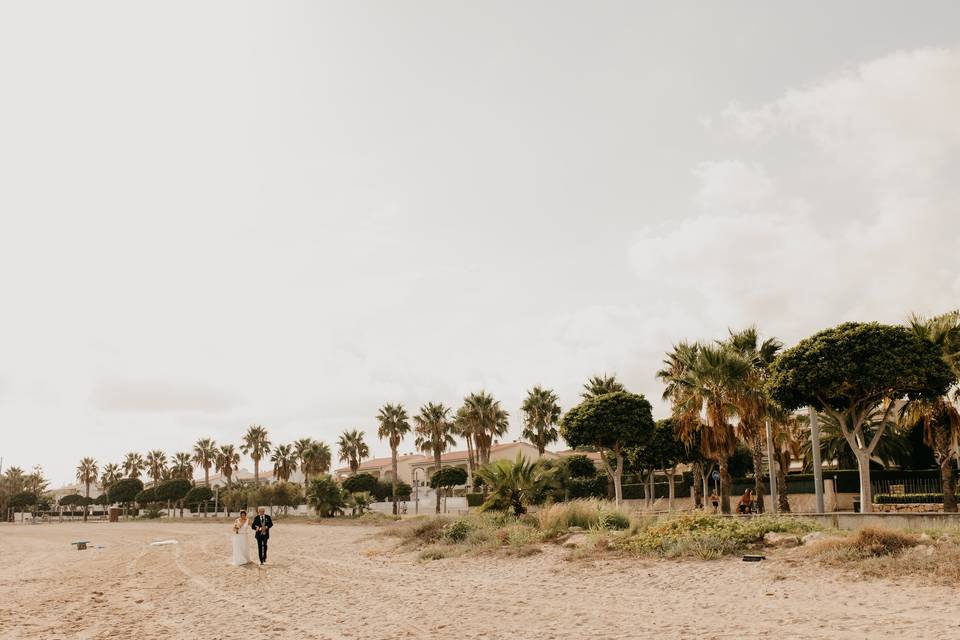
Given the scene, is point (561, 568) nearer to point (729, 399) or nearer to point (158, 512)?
point (729, 399)

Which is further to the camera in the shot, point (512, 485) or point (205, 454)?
point (205, 454)

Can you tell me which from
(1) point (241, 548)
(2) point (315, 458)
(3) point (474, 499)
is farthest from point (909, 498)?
(2) point (315, 458)

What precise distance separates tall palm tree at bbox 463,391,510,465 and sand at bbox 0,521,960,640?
44.5 m

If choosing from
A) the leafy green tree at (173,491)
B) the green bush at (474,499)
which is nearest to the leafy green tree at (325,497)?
the green bush at (474,499)

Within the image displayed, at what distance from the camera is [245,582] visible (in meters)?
16.8

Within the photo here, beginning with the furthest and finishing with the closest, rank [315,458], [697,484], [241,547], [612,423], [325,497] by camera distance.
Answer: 1. [315,458]
2. [325,497]
3. [697,484]
4. [612,423]
5. [241,547]

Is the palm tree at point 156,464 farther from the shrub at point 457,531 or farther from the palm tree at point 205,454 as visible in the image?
the shrub at point 457,531

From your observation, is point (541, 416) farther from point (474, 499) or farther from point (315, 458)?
point (315, 458)

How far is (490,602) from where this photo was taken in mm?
12195

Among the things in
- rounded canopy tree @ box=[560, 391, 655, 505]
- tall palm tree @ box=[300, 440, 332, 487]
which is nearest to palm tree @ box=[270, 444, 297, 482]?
tall palm tree @ box=[300, 440, 332, 487]

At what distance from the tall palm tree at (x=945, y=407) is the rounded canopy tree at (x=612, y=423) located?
1535cm

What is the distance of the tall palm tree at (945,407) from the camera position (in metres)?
26.4

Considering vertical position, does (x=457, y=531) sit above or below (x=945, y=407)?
below

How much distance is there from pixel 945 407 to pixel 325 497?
43.1m
